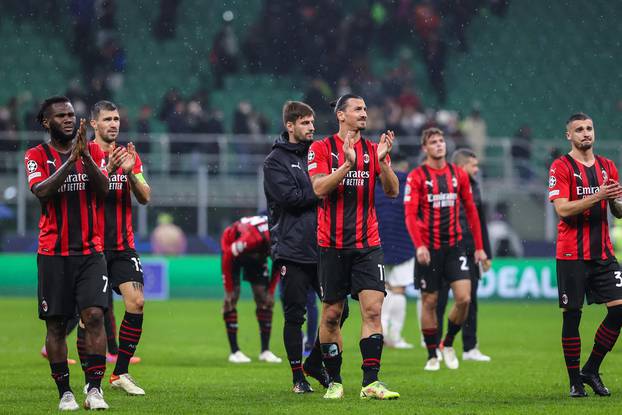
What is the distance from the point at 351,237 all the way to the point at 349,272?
275mm

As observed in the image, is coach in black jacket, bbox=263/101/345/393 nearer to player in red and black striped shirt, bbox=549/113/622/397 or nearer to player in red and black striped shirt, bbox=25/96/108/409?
player in red and black striped shirt, bbox=25/96/108/409

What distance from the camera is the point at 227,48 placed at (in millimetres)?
28016

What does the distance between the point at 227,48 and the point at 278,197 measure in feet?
64.5

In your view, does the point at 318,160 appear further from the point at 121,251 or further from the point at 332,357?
the point at 121,251

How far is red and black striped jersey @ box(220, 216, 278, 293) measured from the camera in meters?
11.8

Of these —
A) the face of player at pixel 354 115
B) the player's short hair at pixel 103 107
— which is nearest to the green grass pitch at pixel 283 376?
the face of player at pixel 354 115

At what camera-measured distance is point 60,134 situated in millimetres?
7551

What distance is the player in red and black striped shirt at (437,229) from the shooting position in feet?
35.9

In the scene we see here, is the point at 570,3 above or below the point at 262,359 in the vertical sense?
above

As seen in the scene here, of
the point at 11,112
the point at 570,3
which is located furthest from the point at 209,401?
the point at 570,3

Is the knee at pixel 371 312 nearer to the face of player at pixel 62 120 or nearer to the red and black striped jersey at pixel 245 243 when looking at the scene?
the face of player at pixel 62 120

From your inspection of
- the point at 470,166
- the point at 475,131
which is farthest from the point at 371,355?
the point at 475,131

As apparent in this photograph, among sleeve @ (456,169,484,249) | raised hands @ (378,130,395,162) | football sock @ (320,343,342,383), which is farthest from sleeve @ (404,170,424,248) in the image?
raised hands @ (378,130,395,162)

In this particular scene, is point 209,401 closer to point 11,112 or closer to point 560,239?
point 560,239
